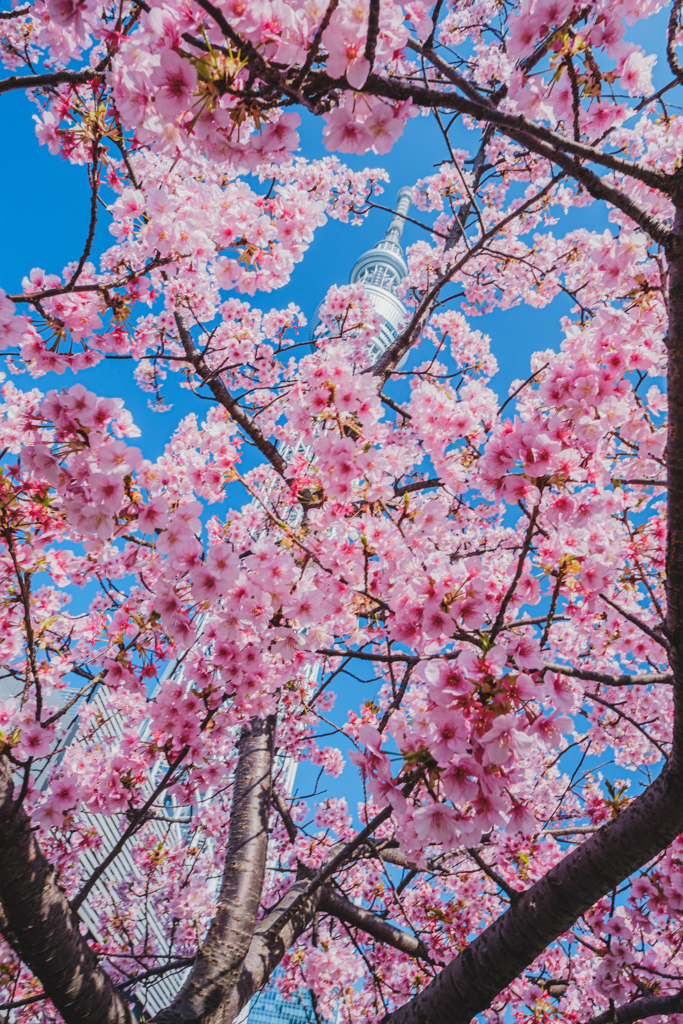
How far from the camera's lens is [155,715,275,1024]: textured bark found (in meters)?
2.72

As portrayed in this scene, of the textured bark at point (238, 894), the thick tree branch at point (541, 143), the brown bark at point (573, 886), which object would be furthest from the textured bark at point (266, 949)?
the thick tree branch at point (541, 143)

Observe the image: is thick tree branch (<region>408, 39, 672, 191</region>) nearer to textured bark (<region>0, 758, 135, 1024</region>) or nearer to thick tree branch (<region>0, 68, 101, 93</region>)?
thick tree branch (<region>0, 68, 101, 93</region>)

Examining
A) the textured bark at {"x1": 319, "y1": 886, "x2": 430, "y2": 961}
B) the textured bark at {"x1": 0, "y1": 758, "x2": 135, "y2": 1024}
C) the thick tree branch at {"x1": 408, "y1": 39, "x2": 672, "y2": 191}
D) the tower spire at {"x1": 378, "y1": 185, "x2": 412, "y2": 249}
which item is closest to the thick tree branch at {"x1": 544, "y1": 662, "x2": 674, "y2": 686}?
the thick tree branch at {"x1": 408, "y1": 39, "x2": 672, "y2": 191}

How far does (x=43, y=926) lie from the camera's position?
2098 millimetres

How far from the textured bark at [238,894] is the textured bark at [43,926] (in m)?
0.54

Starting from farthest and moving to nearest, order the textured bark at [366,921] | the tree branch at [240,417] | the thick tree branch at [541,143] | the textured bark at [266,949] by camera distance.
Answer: the tree branch at [240,417] → the textured bark at [366,921] → the textured bark at [266,949] → the thick tree branch at [541,143]

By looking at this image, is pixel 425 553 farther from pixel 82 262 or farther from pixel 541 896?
pixel 82 262

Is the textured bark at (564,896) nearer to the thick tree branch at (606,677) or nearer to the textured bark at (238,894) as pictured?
the thick tree branch at (606,677)

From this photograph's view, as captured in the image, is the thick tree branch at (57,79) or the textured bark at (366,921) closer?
the thick tree branch at (57,79)

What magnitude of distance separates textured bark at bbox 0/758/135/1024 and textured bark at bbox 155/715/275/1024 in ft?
1.78

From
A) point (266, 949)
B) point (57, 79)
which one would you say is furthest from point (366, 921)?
point (57, 79)

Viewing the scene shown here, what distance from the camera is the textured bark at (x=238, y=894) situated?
2717mm

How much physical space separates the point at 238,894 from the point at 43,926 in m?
1.59

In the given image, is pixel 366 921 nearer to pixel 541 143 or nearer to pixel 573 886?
pixel 573 886
